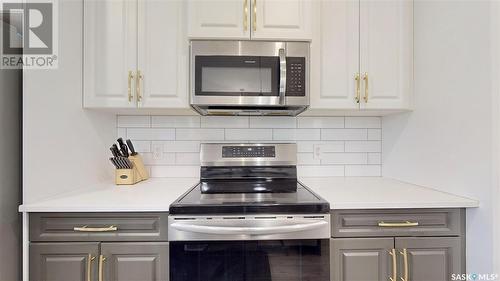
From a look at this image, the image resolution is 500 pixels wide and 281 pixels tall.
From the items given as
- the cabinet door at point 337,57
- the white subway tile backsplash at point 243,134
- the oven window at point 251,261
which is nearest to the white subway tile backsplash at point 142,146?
the white subway tile backsplash at point 243,134

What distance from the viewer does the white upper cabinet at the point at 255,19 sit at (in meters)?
1.54

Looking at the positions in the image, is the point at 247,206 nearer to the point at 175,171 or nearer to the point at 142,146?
the point at 175,171

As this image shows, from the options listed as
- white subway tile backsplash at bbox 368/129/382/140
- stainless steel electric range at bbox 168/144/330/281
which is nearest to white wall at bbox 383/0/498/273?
white subway tile backsplash at bbox 368/129/382/140

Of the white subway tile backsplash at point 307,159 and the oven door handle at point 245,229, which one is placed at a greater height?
the white subway tile backsplash at point 307,159

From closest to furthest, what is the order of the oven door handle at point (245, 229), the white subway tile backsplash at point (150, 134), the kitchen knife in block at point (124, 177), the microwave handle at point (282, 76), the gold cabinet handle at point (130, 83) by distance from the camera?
the oven door handle at point (245, 229) < the microwave handle at point (282, 76) < the gold cabinet handle at point (130, 83) < the kitchen knife in block at point (124, 177) < the white subway tile backsplash at point (150, 134)

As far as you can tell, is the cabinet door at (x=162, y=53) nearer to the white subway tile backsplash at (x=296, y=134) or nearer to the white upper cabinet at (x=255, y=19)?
the white upper cabinet at (x=255, y=19)

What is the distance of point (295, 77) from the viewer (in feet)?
5.08

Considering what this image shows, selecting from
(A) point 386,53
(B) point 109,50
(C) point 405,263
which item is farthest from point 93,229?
(A) point 386,53

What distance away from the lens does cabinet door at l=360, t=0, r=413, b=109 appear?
1.67 metres

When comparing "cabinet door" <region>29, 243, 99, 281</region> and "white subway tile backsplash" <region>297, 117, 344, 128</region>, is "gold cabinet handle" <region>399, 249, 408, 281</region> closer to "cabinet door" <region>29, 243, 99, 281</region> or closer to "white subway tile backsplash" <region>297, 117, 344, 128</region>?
"white subway tile backsplash" <region>297, 117, 344, 128</region>

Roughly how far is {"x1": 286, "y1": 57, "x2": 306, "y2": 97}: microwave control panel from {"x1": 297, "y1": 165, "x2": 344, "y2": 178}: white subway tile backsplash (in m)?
0.67

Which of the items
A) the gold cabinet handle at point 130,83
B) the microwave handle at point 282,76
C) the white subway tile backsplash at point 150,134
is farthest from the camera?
the white subway tile backsplash at point 150,134

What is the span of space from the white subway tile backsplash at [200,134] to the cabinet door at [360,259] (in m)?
1.06

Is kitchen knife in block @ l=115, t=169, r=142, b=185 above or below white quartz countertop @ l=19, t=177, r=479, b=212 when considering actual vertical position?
above
